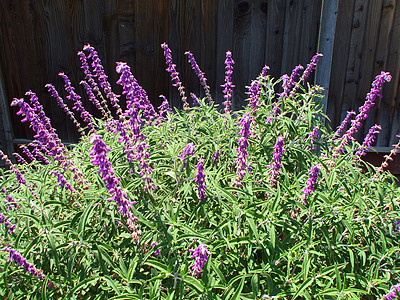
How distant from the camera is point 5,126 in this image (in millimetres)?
4965

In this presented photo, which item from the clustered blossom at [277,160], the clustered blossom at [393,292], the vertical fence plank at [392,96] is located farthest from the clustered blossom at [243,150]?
the vertical fence plank at [392,96]

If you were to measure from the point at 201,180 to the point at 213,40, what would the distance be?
10.8ft

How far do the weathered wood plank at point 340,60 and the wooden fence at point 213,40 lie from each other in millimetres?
12

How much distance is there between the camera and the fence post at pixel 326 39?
4.25 metres

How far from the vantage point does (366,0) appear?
4.40 m

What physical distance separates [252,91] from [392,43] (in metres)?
3.06

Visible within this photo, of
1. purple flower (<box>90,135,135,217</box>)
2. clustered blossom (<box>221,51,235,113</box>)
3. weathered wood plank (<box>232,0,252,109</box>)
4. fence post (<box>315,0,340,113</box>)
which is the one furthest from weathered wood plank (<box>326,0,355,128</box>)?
purple flower (<box>90,135,135,217</box>)

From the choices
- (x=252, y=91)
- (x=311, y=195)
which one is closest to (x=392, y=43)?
(x=252, y=91)

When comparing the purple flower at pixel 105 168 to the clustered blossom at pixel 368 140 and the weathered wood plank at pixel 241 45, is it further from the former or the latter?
the weathered wood plank at pixel 241 45

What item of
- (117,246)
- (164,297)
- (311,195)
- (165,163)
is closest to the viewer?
(164,297)

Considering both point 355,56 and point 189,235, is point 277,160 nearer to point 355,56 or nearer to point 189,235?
point 189,235

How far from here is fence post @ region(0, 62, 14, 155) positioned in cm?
486

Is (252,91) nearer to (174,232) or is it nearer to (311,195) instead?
(311,195)

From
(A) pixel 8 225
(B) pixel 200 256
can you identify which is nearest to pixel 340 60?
(B) pixel 200 256
